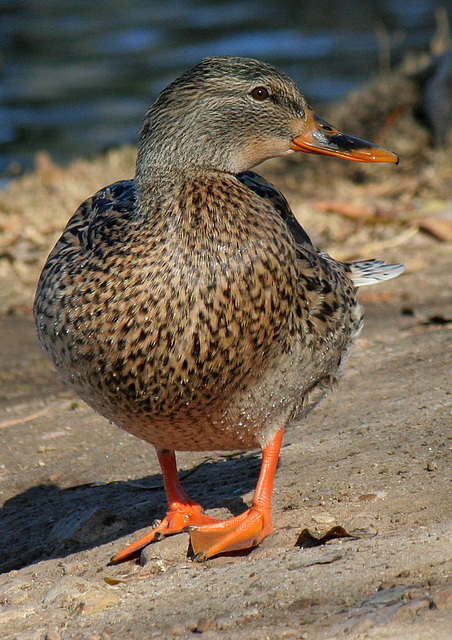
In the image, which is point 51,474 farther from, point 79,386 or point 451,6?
point 451,6

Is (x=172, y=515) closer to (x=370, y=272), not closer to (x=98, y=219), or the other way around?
(x=98, y=219)

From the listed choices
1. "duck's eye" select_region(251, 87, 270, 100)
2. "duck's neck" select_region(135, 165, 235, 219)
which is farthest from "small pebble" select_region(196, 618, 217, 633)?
"duck's eye" select_region(251, 87, 270, 100)

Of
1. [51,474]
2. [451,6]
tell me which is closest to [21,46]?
[451,6]

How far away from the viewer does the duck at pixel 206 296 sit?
3.19 metres

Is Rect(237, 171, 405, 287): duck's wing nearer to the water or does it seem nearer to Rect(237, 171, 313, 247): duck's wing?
Rect(237, 171, 313, 247): duck's wing

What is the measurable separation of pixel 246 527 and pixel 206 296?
2.94 ft

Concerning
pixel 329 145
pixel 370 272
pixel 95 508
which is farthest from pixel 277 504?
pixel 329 145

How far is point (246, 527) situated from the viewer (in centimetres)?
346

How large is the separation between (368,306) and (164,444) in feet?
9.11

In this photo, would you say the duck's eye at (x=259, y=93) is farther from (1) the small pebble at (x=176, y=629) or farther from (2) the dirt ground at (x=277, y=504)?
(1) the small pebble at (x=176, y=629)

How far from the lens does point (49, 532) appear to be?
410cm

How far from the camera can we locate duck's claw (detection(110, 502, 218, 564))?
3531mm

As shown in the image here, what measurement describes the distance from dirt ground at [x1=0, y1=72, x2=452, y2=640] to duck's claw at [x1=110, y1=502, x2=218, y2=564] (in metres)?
0.09

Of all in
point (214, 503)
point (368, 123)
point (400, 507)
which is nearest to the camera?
point (400, 507)
